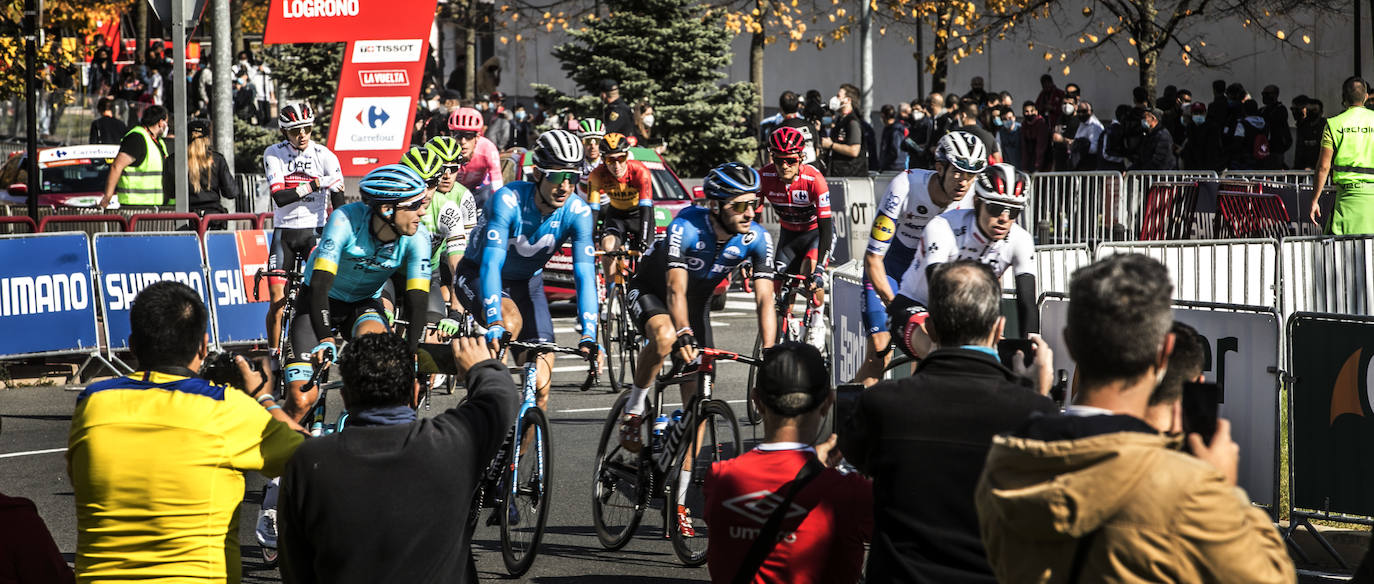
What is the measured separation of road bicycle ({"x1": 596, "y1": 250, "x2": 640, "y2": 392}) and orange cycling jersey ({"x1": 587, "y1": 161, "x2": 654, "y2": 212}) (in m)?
0.94

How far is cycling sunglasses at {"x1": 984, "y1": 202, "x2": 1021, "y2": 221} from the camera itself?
7.79 m

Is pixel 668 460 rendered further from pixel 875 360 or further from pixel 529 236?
pixel 875 360

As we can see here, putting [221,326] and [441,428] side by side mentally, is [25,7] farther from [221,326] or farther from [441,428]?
[441,428]

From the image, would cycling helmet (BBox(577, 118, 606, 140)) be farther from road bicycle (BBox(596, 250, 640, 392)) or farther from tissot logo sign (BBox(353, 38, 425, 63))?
tissot logo sign (BBox(353, 38, 425, 63))

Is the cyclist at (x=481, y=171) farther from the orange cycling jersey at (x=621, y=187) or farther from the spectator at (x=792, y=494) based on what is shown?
the spectator at (x=792, y=494)

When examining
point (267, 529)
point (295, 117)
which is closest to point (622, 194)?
point (295, 117)

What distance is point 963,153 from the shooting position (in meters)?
8.91

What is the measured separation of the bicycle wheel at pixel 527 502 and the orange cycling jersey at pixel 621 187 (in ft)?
27.0

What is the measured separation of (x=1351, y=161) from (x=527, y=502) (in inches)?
385

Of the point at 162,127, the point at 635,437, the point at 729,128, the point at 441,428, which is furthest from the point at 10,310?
the point at 729,128

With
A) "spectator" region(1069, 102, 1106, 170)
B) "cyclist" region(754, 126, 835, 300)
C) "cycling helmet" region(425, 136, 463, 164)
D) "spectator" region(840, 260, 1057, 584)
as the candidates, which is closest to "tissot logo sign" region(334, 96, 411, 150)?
"cyclist" region(754, 126, 835, 300)

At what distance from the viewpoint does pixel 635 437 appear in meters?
7.90

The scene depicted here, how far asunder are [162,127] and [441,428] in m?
14.9

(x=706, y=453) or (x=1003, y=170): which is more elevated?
(x=1003, y=170)
